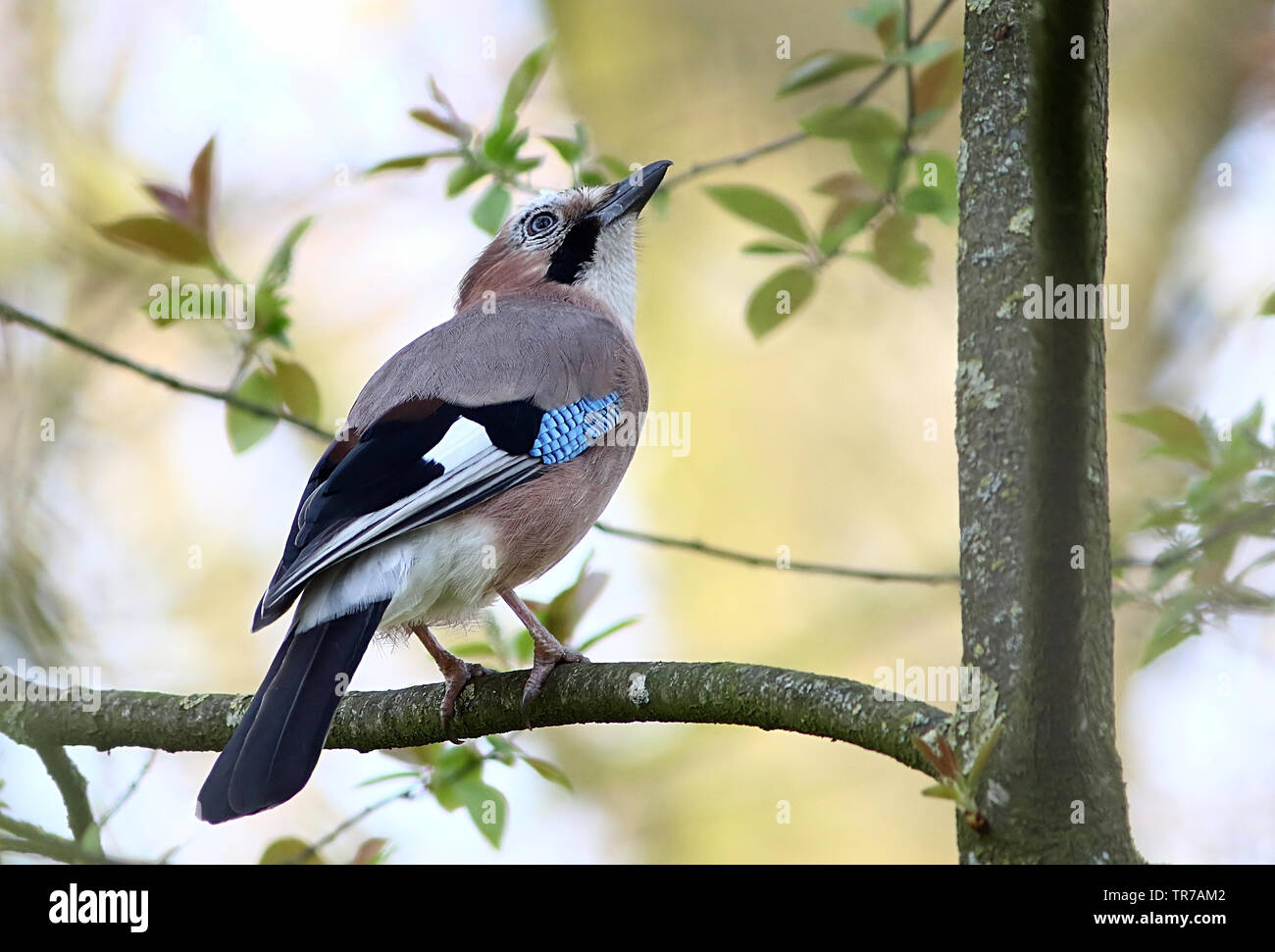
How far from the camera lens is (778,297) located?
12.6ft

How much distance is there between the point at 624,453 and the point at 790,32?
4689 mm

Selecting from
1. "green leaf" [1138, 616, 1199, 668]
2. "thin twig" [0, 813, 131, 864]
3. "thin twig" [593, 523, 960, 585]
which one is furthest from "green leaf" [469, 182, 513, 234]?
"green leaf" [1138, 616, 1199, 668]

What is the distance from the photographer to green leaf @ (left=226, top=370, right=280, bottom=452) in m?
3.66

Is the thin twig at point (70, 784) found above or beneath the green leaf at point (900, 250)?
beneath

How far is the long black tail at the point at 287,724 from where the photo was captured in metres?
3.04

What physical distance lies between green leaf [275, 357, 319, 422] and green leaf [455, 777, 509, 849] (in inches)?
46.2

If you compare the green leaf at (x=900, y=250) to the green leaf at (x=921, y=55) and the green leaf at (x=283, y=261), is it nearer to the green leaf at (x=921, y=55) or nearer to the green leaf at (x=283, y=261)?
the green leaf at (x=921, y=55)

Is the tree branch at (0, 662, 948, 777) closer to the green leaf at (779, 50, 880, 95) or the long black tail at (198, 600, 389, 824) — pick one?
the long black tail at (198, 600, 389, 824)

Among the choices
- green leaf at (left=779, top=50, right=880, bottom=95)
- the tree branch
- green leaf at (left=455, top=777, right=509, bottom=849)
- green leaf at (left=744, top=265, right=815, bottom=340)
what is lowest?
green leaf at (left=455, top=777, right=509, bottom=849)

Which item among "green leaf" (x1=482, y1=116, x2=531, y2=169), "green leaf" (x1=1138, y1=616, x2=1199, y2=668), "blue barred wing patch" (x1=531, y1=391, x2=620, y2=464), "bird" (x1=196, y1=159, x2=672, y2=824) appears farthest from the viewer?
"blue barred wing patch" (x1=531, y1=391, x2=620, y2=464)

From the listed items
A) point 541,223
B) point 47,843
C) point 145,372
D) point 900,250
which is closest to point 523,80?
point 900,250

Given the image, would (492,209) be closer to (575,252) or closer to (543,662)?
(543,662)

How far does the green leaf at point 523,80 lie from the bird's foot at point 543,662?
1.53 m

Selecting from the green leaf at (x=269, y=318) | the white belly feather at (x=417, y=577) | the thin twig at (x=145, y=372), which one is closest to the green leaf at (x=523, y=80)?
the green leaf at (x=269, y=318)
